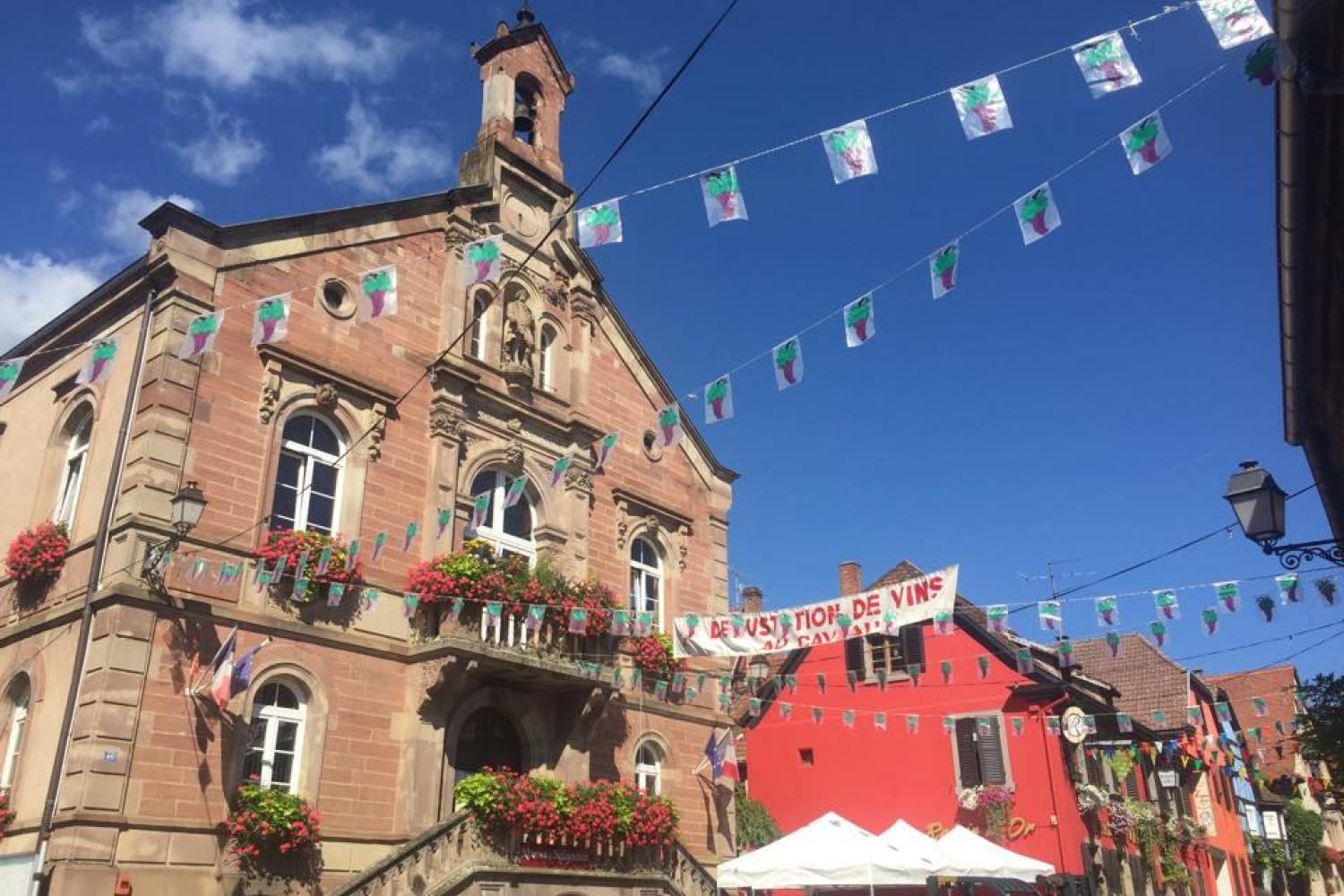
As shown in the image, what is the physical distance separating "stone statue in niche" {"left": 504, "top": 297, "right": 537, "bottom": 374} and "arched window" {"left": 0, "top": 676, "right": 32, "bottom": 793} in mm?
8129

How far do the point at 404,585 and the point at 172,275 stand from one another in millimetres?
4964

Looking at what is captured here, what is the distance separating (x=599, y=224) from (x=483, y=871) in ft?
26.2

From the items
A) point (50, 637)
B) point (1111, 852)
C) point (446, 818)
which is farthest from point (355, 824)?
point (1111, 852)

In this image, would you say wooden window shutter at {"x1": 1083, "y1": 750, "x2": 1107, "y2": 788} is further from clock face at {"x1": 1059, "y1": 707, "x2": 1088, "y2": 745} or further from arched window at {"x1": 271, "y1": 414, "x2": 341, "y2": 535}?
arched window at {"x1": 271, "y1": 414, "x2": 341, "y2": 535}

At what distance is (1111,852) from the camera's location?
2464cm

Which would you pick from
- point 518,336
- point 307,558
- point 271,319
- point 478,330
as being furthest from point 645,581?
point 271,319

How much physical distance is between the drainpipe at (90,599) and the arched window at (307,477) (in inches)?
72.9

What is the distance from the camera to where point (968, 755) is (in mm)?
24375

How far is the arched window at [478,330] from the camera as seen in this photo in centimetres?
1755

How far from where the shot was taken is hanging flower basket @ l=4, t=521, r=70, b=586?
13242mm

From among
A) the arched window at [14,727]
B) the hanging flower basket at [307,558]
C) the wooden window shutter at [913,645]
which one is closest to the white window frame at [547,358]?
the hanging flower basket at [307,558]

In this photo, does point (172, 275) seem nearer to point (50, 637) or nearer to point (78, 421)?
point (78, 421)

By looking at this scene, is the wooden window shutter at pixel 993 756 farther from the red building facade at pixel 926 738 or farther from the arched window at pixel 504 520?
the arched window at pixel 504 520

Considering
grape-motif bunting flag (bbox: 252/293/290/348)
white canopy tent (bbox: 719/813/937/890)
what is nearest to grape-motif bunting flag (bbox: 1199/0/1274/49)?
grape-motif bunting flag (bbox: 252/293/290/348)
